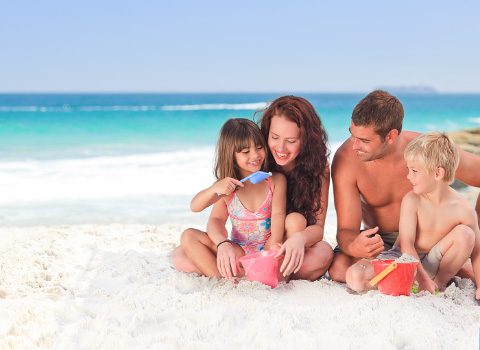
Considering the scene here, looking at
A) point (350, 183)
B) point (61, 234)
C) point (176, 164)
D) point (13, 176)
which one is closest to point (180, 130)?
point (176, 164)

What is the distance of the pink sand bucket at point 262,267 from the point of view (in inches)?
121

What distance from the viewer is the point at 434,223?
3201 millimetres

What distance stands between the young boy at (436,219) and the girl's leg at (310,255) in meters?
0.42

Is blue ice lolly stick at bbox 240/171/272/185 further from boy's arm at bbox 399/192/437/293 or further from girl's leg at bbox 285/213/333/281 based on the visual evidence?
boy's arm at bbox 399/192/437/293

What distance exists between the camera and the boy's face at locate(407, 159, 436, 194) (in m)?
3.05

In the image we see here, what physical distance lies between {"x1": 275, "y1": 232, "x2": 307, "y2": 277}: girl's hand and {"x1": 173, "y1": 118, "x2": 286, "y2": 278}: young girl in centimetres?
10

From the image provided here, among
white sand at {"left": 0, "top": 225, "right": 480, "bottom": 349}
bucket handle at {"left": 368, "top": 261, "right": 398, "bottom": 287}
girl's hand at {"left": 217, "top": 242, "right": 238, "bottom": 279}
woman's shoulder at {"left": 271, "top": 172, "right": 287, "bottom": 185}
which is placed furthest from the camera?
woman's shoulder at {"left": 271, "top": 172, "right": 287, "bottom": 185}

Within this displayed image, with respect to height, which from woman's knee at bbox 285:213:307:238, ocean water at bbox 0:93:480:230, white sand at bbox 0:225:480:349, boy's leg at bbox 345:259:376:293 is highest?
woman's knee at bbox 285:213:307:238

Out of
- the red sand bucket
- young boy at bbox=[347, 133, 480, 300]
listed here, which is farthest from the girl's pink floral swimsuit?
the red sand bucket

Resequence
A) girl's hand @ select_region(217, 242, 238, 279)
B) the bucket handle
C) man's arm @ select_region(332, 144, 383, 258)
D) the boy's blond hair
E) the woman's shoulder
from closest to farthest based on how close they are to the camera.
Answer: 1. the bucket handle
2. the boy's blond hair
3. girl's hand @ select_region(217, 242, 238, 279)
4. the woman's shoulder
5. man's arm @ select_region(332, 144, 383, 258)

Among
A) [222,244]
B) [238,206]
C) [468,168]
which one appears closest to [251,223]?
[238,206]

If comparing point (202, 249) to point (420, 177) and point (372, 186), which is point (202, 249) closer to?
point (372, 186)

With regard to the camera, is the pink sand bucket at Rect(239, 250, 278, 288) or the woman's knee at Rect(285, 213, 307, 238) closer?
the pink sand bucket at Rect(239, 250, 278, 288)

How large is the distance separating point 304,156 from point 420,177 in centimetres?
63
